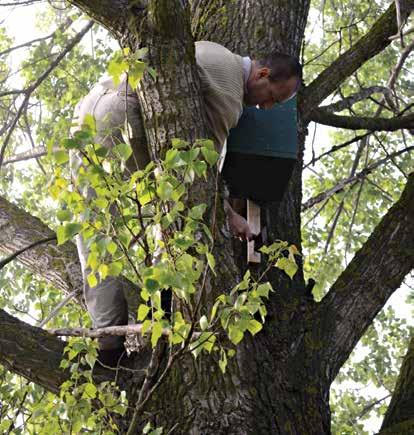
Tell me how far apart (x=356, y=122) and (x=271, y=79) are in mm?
887

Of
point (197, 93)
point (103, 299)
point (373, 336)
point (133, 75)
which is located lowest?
point (103, 299)

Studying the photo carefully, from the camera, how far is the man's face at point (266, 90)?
13.4 feet

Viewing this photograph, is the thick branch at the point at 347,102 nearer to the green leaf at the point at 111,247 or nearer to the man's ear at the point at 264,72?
the man's ear at the point at 264,72

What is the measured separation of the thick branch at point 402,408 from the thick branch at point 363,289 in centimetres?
26

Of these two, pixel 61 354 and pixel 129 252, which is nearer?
pixel 129 252

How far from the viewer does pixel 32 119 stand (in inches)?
318

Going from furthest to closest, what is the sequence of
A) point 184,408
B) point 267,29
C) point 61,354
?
point 267,29 → point 61,354 → point 184,408

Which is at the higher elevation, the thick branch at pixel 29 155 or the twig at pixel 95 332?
Answer: the thick branch at pixel 29 155

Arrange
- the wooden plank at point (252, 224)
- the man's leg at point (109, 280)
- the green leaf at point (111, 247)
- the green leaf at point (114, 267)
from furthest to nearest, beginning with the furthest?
1. the wooden plank at point (252, 224)
2. the man's leg at point (109, 280)
3. the green leaf at point (114, 267)
4. the green leaf at point (111, 247)

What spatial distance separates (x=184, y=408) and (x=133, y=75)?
1.22 m

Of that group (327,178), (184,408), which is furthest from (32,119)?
(184,408)

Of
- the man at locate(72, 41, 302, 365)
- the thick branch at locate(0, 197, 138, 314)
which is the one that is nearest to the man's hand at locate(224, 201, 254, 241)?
the man at locate(72, 41, 302, 365)

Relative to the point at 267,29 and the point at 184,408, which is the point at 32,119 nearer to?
the point at 267,29

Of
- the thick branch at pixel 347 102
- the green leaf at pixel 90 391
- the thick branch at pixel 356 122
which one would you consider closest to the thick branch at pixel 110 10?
the green leaf at pixel 90 391
